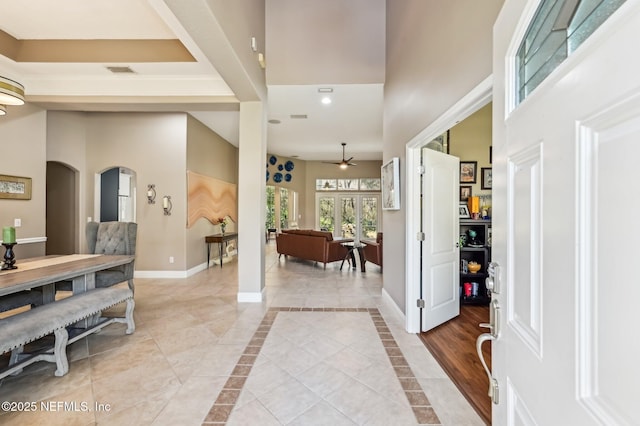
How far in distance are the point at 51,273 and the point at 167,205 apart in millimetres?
3214

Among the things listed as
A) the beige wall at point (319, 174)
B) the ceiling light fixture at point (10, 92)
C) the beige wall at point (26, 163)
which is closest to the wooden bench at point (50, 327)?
the ceiling light fixture at point (10, 92)

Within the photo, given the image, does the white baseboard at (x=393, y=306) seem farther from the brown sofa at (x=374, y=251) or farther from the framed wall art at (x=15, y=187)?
the framed wall art at (x=15, y=187)

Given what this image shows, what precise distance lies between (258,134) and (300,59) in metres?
1.32

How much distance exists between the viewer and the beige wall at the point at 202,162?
5.81 meters

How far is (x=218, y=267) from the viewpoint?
658 cm

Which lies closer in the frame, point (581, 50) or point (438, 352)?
point (581, 50)

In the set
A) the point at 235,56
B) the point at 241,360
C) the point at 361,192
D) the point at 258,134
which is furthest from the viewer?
the point at 361,192

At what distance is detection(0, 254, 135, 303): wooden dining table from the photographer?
7.33 ft

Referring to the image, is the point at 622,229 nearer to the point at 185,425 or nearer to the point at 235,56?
the point at 185,425

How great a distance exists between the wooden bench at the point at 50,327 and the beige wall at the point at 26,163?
231cm

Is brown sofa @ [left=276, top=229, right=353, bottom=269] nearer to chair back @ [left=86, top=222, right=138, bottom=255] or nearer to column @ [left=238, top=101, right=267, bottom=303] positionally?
column @ [left=238, top=101, right=267, bottom=303]


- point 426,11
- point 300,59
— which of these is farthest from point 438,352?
point 300,59

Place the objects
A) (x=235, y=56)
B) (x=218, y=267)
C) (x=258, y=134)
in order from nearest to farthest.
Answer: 1. (x=235, y=56)
2. (x=258, y=134)
3. (x=218, y=267)

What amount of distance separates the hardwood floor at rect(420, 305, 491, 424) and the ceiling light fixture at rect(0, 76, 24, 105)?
4494 millimetres
